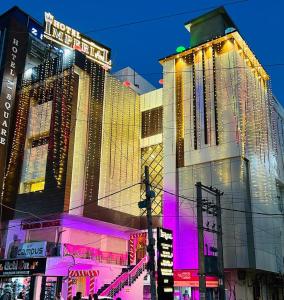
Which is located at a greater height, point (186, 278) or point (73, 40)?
point (73, 40)

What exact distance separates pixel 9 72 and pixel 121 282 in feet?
71.6

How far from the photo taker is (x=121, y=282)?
1140 inches

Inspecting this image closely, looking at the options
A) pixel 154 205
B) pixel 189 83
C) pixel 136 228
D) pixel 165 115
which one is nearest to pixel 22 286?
pixel 136 228

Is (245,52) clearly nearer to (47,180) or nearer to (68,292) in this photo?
(47,180)

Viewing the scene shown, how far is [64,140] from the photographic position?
32.2 meters

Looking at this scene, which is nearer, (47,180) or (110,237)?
(47,180)

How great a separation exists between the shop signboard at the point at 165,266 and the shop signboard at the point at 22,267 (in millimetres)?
11334

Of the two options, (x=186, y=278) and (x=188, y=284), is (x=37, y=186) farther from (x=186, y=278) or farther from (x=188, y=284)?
(x=188, y=284)

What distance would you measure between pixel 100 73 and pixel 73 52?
9.61ft

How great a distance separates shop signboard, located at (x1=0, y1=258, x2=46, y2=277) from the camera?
93.1 ft

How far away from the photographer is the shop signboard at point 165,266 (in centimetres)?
1931

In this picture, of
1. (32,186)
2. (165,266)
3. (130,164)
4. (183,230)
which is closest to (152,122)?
(130,164)

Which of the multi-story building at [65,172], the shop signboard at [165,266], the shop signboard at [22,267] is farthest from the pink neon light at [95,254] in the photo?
the shop signboard at [165,266]

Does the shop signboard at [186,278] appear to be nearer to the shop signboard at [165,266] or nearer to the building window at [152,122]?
the shop signboard at [165,266]
